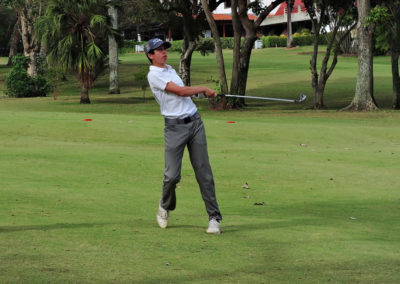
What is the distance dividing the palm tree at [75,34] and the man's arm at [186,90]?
1236 inches

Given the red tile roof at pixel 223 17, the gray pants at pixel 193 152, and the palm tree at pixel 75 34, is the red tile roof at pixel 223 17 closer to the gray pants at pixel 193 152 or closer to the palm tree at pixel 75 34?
the palm tree at pixel 75 34

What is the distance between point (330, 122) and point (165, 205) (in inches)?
839

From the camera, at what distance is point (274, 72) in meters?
66.8

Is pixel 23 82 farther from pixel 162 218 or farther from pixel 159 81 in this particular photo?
pixel 159 81

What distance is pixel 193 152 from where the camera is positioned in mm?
8672

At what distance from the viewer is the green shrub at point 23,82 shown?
49688 millimetres

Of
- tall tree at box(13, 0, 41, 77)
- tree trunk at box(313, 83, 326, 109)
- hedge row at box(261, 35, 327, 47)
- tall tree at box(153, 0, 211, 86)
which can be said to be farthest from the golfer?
hedge row at box(261, 35, 327, 47)

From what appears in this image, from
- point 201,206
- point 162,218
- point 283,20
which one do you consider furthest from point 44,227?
point 283,20

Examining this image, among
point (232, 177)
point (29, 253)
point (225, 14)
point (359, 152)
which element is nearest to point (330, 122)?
point (359, 152)

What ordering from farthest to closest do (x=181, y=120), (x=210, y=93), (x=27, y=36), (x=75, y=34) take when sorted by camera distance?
(x=27, y=36)
(x=75, y=34)
(x=181, y=120)
(x=210, y=93)

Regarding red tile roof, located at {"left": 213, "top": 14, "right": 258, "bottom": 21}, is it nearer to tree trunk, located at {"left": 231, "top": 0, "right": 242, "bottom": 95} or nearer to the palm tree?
the palm tree

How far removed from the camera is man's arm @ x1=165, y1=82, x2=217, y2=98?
8359 millimetres

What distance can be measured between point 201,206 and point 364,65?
26693 millimetres

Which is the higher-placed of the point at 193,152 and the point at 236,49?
the point at 236,49
